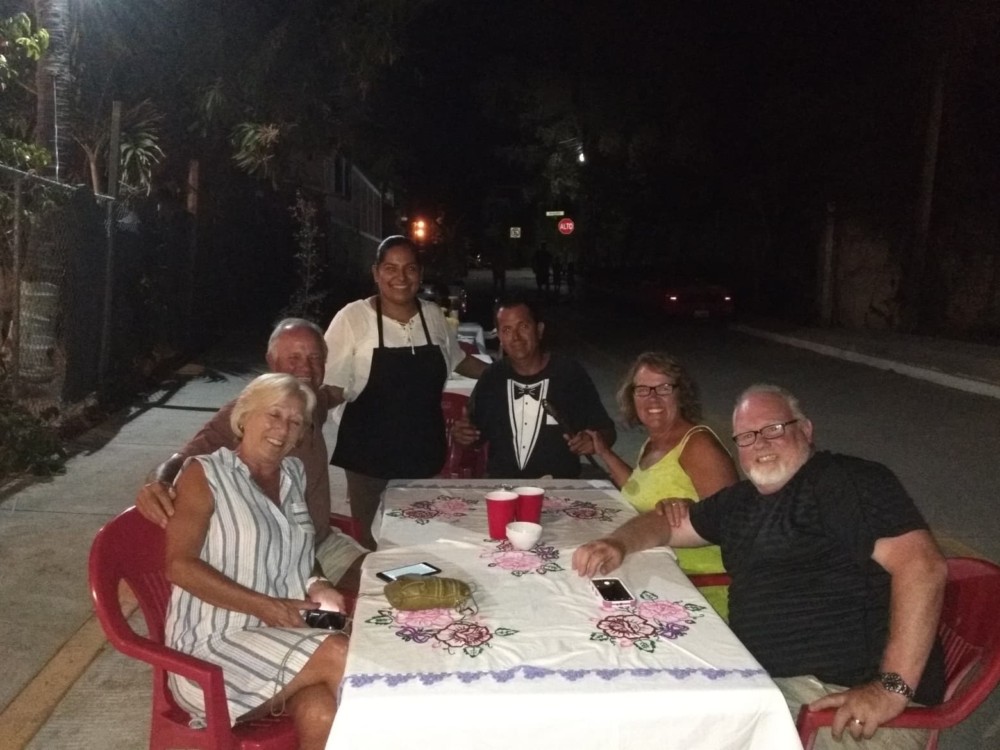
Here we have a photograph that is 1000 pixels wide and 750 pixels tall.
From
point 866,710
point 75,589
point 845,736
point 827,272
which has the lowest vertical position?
point 75,589

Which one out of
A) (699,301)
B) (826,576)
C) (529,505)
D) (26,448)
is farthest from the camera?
(699,301)

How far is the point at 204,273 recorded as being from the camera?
1373 centimetres

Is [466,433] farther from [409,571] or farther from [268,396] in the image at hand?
[409,571]

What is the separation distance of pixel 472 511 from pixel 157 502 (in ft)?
3.55

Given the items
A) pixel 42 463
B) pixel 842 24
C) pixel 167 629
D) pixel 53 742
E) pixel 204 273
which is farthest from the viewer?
pixel 842 24

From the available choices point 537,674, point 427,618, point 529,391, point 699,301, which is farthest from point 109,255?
point 699,301

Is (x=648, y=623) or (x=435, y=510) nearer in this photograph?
(x=648, y=623)

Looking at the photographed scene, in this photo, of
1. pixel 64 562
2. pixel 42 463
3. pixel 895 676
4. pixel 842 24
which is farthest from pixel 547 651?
pixel 842 24

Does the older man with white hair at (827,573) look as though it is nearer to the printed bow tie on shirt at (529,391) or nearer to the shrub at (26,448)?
the printed bow tie on shirt at (529,391)

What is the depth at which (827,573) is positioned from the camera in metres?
2.53

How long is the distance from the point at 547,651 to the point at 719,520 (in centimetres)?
99

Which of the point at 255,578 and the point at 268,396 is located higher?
the point at 268,396

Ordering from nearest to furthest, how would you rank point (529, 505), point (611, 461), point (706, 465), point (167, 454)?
point (529, 505) → point (706, 465) → point (611, 461) → point (167, 454)

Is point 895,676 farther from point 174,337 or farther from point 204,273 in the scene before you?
point 204,273
